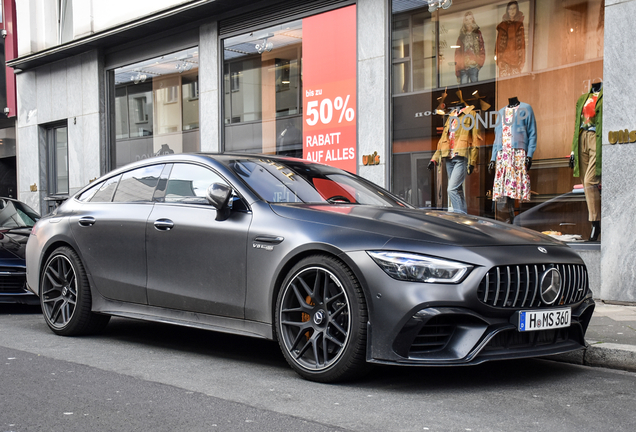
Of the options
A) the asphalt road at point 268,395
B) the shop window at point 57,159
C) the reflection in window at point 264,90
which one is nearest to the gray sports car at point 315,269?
the asphalt road at point 268,395

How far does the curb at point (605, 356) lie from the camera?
522cm

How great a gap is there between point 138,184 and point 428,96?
239 inches

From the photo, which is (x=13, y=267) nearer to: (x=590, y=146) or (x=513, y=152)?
(x=513, y=152)

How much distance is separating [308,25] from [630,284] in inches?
269

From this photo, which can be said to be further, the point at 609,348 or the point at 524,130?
the point at 524,130

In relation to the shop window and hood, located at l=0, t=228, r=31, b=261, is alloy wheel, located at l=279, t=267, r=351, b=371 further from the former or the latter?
the shop window

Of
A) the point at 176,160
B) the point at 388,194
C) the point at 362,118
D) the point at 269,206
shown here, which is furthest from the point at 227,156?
the point at 362,118

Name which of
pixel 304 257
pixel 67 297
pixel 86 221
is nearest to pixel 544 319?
pixel 304 257

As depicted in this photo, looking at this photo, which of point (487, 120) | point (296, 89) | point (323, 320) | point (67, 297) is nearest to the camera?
point (323, 320)

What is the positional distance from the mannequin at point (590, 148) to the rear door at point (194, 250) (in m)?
5.52

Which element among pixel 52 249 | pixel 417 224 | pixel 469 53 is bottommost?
pixel 52 249

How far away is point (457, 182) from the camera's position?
1094 cm

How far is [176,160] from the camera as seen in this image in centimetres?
602

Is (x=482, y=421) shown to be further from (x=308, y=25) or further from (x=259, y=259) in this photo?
(x=308, y=25)
